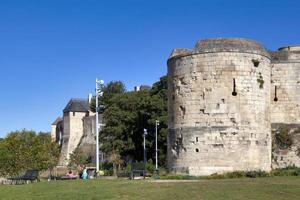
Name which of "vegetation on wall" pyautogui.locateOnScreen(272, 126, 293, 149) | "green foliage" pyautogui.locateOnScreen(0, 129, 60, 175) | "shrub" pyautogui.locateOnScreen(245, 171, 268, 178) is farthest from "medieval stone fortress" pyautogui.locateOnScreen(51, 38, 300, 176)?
"green foliage" pyautogui.locateOnScreen(0, 129, 60, 175)

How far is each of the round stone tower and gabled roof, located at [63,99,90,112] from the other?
3033 inches

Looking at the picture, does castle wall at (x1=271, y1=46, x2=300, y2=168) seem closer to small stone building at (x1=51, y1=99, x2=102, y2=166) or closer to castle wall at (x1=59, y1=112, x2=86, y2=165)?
small stone building at (x1=51, y1=99, x2=102, y2=166)

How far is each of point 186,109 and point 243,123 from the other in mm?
3824

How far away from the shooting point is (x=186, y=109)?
3534cm

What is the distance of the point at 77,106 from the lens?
369 ft

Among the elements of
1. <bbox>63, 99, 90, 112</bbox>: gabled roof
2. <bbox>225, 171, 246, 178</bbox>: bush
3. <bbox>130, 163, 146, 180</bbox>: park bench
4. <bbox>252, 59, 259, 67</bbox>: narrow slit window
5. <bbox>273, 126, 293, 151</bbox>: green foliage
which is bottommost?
<bbox>130, 163, 146, 180</bbox>: park bench

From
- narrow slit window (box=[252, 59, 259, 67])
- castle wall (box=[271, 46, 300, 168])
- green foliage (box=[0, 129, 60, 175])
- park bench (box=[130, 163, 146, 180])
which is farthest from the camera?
green foliage (box=[0, 129, 60, 175])

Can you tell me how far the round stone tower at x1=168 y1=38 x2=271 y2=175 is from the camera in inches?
1344

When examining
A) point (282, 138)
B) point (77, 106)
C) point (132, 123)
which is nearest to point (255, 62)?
point (282, 138)

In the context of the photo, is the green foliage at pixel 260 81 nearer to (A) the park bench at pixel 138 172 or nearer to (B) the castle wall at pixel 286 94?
(B) the castle wall at pixel 286 94

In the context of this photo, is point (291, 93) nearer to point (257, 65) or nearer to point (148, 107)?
point (257, 65)

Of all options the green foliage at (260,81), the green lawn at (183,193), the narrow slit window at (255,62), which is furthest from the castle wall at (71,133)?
the green lawn at (183,193)

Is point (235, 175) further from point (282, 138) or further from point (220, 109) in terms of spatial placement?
point (282, 138)

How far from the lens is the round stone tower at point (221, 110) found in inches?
1344
